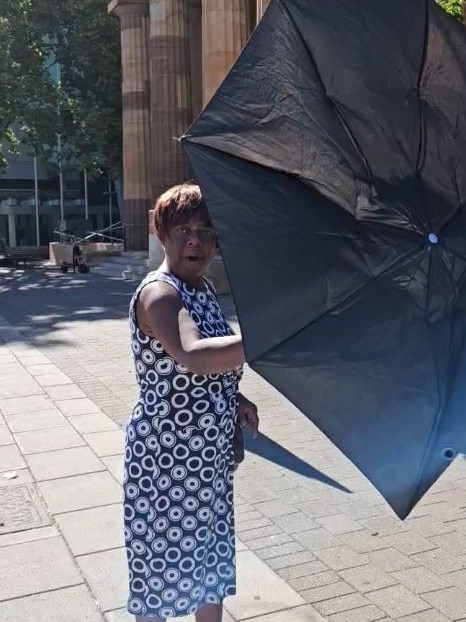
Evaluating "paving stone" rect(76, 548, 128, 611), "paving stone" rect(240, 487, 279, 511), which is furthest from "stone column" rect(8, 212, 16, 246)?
"paving stone" rect(76, 548, 128, 611)

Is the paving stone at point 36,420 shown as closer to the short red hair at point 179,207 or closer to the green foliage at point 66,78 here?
the short red hair at point 179,207

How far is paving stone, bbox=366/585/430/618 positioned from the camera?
3109 mm

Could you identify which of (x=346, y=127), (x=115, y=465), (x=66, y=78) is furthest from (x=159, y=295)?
(x=66, y=78)

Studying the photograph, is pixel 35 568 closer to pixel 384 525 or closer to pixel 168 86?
pixel 384 525

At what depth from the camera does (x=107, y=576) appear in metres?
3.46

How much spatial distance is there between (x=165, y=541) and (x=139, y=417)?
1.32 feet

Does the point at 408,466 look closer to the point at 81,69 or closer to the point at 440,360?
the point at 440,360

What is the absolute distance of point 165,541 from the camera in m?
2.33

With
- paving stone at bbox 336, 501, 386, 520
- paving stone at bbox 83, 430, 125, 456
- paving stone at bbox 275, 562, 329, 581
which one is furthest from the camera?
paving stone at bbox 83, 430, 125, 456

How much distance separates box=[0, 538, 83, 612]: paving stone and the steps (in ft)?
60.8

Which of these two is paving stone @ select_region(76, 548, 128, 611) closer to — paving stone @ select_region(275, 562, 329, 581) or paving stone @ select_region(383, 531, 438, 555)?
paving stone @ select_region(275, 562, 329, 581)

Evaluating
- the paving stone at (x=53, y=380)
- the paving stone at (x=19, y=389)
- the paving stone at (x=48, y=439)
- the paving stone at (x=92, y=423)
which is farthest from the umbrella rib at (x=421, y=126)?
the paving stone at (x=53, y=380)

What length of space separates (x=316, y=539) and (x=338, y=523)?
245mm

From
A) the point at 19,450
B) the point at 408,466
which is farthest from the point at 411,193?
the point at 19,450
